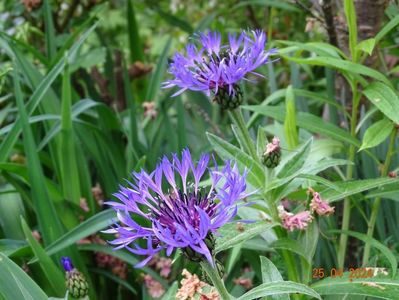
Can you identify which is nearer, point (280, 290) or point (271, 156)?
point (280, 290)

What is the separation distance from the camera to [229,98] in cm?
133

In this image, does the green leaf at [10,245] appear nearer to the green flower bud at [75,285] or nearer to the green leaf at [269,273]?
the green flower bud at [75,285]

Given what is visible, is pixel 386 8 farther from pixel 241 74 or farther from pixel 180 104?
pixel 241 74

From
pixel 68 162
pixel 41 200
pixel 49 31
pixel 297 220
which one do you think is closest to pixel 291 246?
pixel 297 220

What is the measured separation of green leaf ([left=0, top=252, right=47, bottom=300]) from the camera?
123 centimetres

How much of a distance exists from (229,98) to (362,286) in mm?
462

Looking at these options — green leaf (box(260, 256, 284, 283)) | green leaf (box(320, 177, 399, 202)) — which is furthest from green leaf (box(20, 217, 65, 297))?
green leaf (box(320, 177, 399, 202))

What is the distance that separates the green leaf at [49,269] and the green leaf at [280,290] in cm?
64

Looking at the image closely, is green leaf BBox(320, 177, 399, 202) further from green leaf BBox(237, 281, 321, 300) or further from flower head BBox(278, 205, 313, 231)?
green leaf BBox(237, 281, 321, 300)

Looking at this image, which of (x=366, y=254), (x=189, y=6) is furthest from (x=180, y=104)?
(x=189, y=6)

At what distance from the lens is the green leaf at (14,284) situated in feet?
4.05

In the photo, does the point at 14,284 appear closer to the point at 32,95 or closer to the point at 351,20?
the point at 32,95

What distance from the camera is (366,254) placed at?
1.60m

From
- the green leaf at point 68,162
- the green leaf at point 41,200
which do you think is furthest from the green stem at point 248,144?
the green leaf at point 68,162
